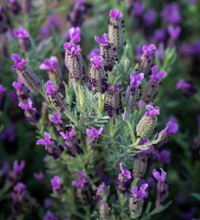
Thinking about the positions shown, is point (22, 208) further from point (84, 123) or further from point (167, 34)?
point (167, 34)

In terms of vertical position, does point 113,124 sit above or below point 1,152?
above

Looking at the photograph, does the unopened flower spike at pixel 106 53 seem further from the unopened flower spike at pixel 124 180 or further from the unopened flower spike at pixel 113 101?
the unopened flower spike at pixel 124 180

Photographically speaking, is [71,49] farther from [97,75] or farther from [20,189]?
[20,189]

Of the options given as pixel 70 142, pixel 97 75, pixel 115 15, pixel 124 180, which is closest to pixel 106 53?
pixel 97 75

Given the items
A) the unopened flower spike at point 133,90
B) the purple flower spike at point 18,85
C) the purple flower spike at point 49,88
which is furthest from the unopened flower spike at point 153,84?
the purple flower spike at point 18,85

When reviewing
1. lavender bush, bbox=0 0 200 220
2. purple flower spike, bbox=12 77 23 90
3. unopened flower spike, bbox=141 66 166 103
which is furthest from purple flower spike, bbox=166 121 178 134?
purple flower spike, bbox=12 77 23 90

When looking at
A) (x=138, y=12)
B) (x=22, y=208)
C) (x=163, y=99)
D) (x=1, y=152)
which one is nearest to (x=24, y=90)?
(x=22, y=208)

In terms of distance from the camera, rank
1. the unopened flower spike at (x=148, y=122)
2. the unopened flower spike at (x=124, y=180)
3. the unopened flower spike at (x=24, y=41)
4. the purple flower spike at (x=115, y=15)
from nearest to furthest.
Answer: the unopened flower spike at (x=148, y=122) < the unopened flower spike at (x=124, y=180) < the purple flower spike at (x=115, y=15) < the unopened flower spike at (x=24, y=41)

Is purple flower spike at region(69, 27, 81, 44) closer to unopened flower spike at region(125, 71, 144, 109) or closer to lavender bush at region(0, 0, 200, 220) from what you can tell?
lavender bush at region(0, 0, 200, 220)
